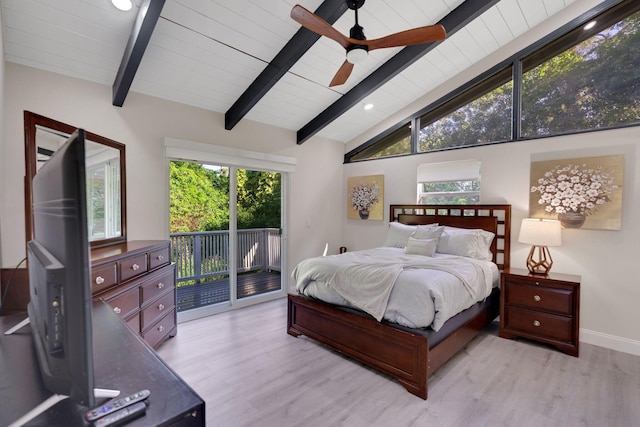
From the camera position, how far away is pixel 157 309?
282cm

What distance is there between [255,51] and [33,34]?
1789 mm

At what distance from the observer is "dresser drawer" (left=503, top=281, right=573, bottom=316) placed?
2861 mm

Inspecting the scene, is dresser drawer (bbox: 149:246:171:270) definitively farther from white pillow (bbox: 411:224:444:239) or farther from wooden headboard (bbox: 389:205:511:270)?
wooden headboard (bbox: 389:205:511:270)

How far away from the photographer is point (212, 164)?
155 inches

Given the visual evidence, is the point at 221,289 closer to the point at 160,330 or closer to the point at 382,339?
the point at 160,330

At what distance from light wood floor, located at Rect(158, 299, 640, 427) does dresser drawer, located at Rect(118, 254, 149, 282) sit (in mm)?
900

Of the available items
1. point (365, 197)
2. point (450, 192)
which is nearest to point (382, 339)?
point (450, 192)

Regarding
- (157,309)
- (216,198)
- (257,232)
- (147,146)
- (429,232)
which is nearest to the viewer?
(157,309)

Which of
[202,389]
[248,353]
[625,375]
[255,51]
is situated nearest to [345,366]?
[248,353]

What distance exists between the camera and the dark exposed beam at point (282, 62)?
2.63 m

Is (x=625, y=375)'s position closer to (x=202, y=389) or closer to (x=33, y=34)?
(x=202, y=389)

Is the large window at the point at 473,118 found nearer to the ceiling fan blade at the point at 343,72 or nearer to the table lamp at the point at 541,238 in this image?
the table lamp at the point at 541,238

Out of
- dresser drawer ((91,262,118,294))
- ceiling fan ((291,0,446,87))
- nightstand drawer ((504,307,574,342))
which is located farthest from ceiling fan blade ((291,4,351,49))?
nightstand drawer ((504,307,574,342))

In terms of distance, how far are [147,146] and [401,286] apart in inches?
122
